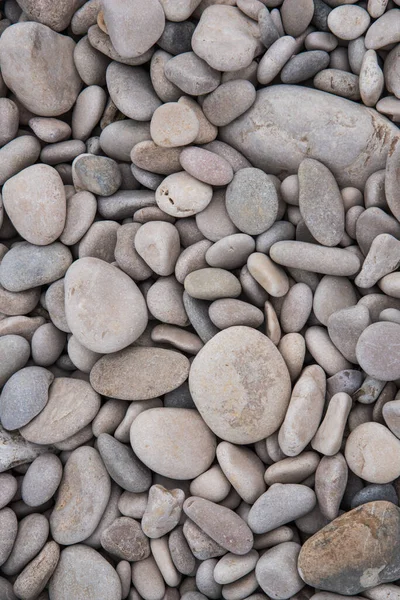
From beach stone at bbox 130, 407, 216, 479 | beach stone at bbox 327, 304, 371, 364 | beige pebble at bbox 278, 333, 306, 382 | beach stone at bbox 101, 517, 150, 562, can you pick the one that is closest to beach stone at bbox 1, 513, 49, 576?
beach stone at bbox 101, 517, 150, 562

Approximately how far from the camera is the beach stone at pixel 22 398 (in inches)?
56.9

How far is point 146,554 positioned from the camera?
140 cm

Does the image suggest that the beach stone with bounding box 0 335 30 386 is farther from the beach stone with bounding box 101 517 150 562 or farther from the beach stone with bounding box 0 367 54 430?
the beach stone with bounding box 101 517 150 562

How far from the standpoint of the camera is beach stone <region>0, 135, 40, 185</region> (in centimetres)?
158

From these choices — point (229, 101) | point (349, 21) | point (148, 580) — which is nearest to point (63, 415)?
point (148, 580)

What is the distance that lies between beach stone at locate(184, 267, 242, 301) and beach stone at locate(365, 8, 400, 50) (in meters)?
0.68

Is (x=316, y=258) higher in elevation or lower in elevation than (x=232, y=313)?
higher

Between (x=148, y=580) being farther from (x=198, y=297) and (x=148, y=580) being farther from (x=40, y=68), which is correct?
(x=40, y=68)

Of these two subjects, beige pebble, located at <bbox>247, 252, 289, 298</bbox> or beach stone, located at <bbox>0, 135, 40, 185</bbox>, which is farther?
beach stone, located at <bbox>0, 135, 40, 185</bbox>

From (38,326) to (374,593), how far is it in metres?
1.03

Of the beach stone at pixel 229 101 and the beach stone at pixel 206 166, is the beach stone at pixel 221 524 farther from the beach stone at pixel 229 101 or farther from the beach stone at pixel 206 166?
the beach stone at pixel 229 101

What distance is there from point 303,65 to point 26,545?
1357 millimetres

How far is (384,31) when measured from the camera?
1.46m

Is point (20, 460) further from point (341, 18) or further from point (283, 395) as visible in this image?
point (341, 18)
